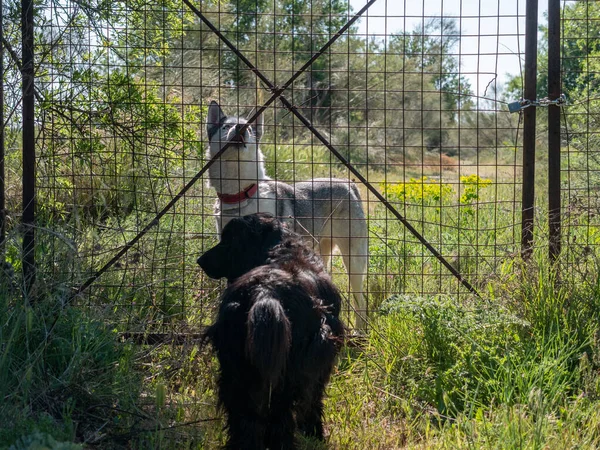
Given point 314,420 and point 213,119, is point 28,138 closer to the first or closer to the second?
point 213,119

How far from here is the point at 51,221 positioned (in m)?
5.47

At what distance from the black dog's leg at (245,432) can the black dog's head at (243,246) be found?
98cm

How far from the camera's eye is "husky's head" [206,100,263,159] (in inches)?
232

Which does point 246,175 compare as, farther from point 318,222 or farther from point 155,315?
point 155,315

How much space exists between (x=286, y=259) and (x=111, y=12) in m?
2.54

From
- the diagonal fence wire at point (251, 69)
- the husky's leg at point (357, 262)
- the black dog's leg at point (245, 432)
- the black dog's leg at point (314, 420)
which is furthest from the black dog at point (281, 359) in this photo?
the husky's leg at point (357, 262)

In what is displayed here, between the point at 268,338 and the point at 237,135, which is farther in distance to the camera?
the point at 237,135

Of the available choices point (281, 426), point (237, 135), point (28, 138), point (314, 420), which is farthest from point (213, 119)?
point (281, 426)

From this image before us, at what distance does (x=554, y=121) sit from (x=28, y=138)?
397 centimetres

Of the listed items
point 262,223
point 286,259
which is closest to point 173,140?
point 262,223

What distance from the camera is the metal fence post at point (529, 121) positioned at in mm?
5418

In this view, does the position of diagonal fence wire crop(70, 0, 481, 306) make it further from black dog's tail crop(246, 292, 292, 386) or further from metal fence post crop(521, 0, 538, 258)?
black dog's tail crop(246, 292, 292, 386)

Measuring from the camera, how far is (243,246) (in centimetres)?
432

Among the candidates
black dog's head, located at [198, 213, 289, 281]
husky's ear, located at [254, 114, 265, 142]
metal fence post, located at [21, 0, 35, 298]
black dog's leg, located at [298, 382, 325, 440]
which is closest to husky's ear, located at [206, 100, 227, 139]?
husky's ear, located at [254, 114, 265, 142]
